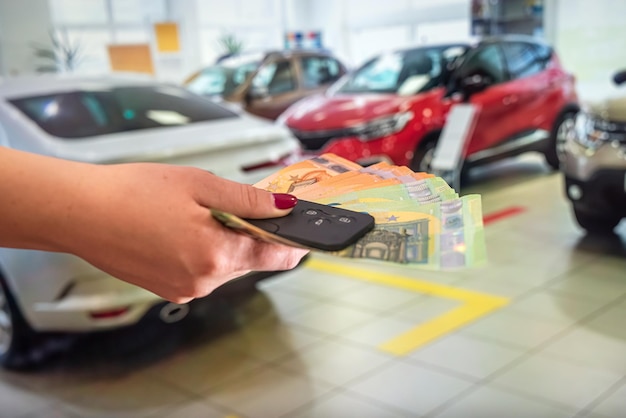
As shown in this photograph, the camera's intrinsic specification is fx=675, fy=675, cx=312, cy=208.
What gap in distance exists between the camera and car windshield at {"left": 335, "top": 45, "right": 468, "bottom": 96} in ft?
14.0

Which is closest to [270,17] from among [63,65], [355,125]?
[63,65]

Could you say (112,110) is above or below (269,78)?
above

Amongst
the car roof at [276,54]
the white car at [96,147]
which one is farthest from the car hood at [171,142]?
the car roof at [276,54]

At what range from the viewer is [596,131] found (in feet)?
11.4

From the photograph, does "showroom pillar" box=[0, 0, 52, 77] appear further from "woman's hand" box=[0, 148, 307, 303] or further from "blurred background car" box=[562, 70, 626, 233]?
"woman's hand" box=[0, 148, 307, 303]

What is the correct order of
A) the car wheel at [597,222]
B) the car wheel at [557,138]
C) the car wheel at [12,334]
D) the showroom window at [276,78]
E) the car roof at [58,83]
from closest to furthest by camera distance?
1. the car wheel at [12,334]
2. the car roof at [58,83]
3. the car wheel at [597,222]
4. the car wheel at [557,138]
5. the showroom window at [276,78]

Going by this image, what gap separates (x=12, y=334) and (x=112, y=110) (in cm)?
99

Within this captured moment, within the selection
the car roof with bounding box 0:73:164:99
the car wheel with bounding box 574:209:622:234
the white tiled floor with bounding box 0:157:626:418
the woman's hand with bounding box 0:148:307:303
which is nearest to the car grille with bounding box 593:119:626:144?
the car wheel with bounding box 574:209:622:234

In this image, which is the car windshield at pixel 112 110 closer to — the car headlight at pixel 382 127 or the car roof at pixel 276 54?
the car headlight at pixel 382 127

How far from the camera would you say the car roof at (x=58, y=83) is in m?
2.91

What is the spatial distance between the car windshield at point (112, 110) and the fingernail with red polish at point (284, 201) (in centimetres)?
206

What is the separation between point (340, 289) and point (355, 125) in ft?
3.04

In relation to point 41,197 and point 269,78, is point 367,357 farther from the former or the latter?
point 269,78

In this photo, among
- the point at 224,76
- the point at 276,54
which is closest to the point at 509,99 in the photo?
the point at 276,54
